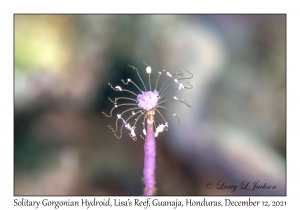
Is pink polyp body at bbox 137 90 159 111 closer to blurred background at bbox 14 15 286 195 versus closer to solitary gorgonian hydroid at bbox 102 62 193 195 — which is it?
solitary gorgonian hydroid at bbox 102 62 193 195

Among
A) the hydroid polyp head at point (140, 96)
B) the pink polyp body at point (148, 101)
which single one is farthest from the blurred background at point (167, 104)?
the pink polyp body at point (148, 101)

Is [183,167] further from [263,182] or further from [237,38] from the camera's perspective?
[237,38]

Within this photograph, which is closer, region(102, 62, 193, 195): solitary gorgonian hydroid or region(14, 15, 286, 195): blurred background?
region(102, 62, 193, 195): solitary gorgonian hydroid

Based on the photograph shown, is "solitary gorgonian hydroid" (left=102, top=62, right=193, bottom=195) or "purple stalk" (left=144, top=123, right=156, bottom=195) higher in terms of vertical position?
"solitary gorgonian hydroid" (left=102, top=62, right=193, bottom=195)

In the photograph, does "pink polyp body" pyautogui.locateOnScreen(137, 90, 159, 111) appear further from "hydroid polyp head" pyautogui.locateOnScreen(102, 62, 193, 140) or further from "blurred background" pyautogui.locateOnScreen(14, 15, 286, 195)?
"blurred background" pyautogui.locateOnScreen(14, 15, 286, 195)

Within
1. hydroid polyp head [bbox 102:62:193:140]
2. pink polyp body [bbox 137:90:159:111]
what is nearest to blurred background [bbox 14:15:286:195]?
hydroid polyp head [bbox 102:62:193:140]

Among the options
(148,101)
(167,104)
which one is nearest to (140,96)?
(148,101)

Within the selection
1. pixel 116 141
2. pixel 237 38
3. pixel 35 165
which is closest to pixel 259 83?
pixel 237 38
